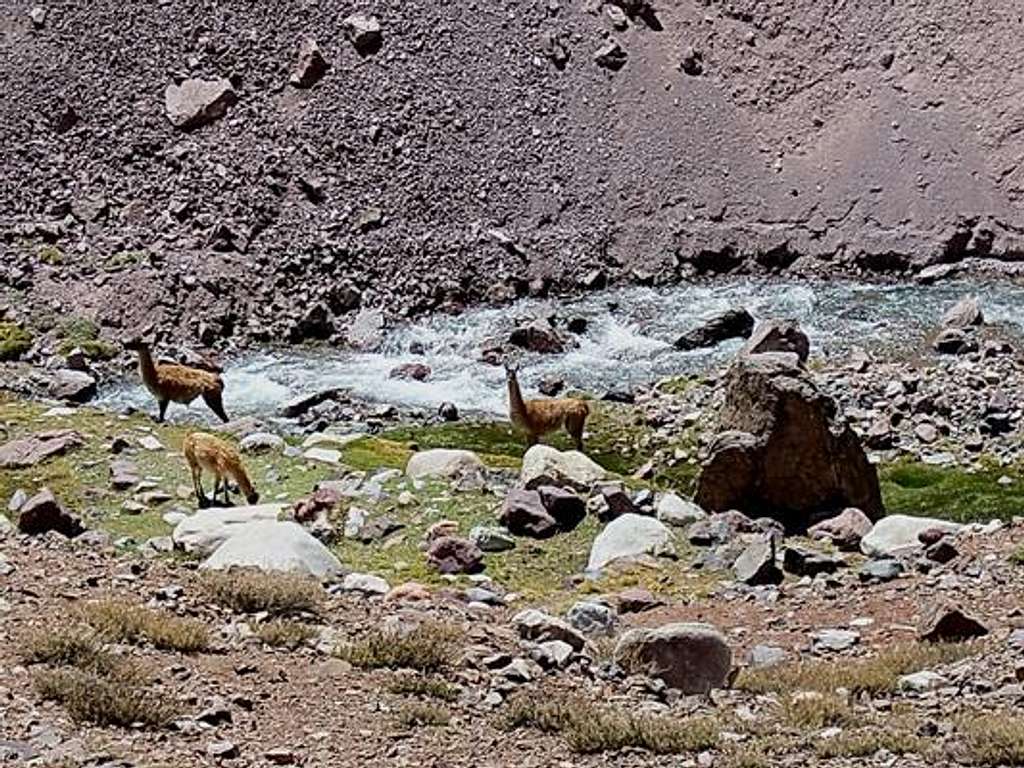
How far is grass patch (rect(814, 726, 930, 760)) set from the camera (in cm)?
970

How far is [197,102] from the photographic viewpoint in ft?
132

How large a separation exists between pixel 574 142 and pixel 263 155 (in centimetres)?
785

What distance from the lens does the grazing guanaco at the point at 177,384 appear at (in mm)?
25406

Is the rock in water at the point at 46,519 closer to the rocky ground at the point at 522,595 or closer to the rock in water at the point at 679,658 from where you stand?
the rocky ground at the point at 522,595

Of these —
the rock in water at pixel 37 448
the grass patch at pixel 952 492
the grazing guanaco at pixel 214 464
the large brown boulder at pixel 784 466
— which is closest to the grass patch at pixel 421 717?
the grazing guanaco at pixel 214 464

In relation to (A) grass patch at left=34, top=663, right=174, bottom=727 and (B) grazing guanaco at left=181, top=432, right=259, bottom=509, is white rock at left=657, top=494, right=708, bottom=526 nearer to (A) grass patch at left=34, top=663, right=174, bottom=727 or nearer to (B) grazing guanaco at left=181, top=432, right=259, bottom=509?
(B) grazing guanaco at left=181, top=432, right=259, bottom=509

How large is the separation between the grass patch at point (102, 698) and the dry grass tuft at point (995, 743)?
4.89 m

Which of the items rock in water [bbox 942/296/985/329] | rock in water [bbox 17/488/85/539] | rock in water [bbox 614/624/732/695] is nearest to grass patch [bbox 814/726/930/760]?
rock in water [bbox 614/624/732/695]

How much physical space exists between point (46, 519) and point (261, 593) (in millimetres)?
5700

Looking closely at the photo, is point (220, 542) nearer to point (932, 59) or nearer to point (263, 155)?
point (263, 155)

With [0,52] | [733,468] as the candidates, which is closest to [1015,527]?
[733,468]

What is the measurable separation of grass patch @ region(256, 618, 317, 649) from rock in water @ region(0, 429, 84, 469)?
1045 centimetres

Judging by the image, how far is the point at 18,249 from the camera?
36719 millimetres

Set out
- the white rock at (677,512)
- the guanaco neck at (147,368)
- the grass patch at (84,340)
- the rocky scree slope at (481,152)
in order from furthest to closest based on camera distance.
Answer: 1. the rocky scree slope at (481,152)
2. the grass patch at (84,340)
3. the guanaco neck at (147,368)
4. the white rock at (677,512)
